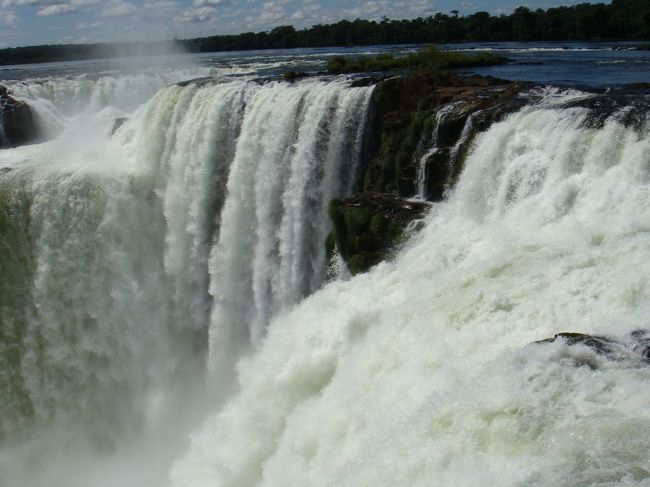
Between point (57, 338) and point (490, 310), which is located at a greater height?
point (490, 310)

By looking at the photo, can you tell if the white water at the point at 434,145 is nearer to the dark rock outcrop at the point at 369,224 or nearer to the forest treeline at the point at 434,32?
the dark rock outcrop at the point at 369,224

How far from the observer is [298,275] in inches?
496

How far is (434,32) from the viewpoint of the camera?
1708 inches

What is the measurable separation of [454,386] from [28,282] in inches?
447

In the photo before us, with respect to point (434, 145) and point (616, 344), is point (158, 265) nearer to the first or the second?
point (434, 145)

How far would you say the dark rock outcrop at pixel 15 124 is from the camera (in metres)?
22.1

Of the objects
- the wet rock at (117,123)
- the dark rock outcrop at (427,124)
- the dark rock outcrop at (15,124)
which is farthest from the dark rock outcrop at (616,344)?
the dark rock outcrop at (15,124)

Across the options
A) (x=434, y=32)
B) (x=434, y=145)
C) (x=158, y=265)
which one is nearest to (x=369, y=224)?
(x=434, y=145)

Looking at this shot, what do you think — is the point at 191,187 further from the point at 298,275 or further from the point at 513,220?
the point at 513,220

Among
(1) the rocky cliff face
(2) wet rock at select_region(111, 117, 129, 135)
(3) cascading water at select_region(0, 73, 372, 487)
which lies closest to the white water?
(1) the rocky cliff face

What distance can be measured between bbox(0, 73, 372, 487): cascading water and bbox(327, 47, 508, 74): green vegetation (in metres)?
5.89

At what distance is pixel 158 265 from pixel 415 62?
11013 millimetres

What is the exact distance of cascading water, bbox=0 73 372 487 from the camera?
508 inches

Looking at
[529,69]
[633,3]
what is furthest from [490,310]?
[633,3]
